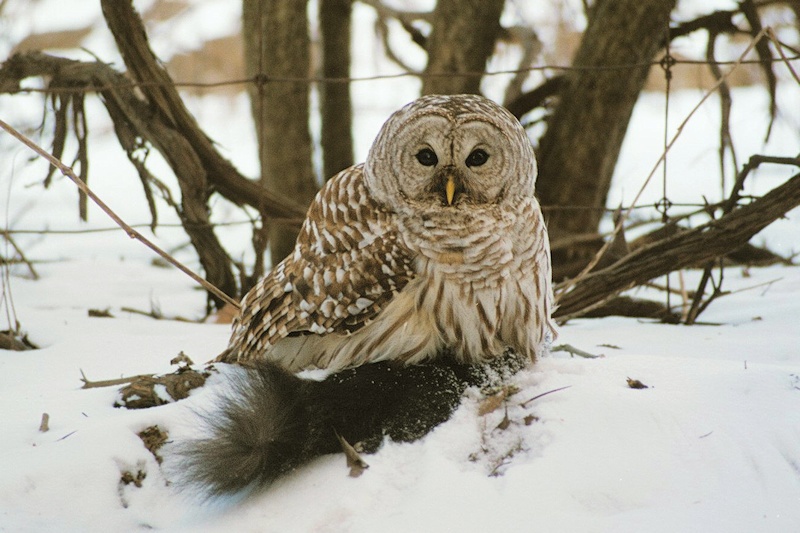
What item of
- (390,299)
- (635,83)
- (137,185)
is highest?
(635,83)

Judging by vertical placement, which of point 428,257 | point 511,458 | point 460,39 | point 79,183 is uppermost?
point 460,39

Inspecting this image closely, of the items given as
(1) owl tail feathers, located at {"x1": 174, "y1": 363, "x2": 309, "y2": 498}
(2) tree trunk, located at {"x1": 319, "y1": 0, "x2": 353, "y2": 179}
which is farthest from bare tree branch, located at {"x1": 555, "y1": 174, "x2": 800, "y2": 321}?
(2) tree trunk, located at {"x1": 319, "y1": 0, "x2": 353, "y2": 179}

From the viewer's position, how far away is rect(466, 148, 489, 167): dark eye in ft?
8.33

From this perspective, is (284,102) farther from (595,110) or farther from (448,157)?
(448,157)

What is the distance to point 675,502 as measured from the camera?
1.83 metres

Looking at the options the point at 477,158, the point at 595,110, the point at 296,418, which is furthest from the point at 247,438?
the point at 595,110

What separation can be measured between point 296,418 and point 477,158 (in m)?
0.93

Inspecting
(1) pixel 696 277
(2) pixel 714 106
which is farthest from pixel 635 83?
(2) pixel 714 106

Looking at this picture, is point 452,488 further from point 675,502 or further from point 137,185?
point 137,185

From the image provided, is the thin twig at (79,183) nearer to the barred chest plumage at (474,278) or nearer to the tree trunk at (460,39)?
the barred chest plumage at (474,278)

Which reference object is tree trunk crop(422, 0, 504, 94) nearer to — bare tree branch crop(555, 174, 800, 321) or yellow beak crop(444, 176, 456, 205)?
bare tree branch crop(555, 174, 800, 321)

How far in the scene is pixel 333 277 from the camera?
2527 mm

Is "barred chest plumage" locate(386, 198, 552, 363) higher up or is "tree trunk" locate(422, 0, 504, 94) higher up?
"tree trunk" locate(422, 0, 504, 94)

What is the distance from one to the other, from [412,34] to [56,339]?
313 cm
